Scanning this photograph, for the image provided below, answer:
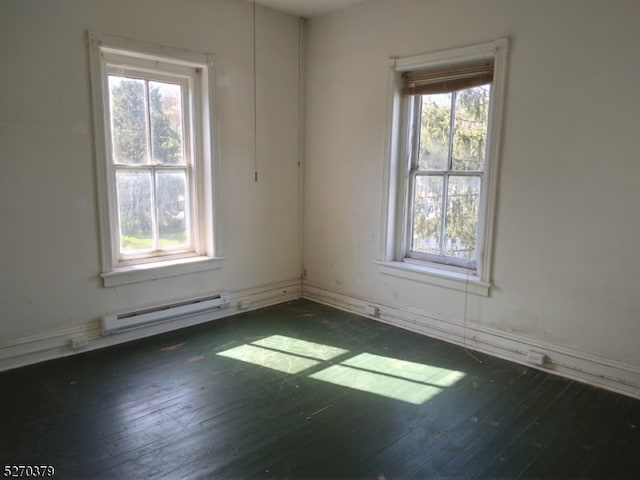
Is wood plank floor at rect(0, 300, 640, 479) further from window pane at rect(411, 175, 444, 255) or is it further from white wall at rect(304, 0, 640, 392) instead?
window pane at rect(411, 175, 444, 255)

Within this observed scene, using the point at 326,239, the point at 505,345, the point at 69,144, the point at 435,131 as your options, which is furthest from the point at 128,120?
the point at 505,345

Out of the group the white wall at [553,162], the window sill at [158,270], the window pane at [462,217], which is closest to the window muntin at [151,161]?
the window sill at [158,270]

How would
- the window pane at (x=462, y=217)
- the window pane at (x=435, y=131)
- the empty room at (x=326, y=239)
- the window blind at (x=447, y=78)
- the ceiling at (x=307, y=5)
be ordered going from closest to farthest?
1. the empty room at (x=326, y=239)
2. the window blind at (x=447, y=78)
3. the window pane at (x=462, y=217)
4. the window pane at (x=435, y=131)
5. the ceiling at (x=307, y=5)

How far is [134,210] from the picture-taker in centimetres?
358

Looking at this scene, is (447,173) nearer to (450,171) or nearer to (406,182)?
(450,171)

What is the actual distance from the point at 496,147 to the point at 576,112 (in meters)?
0.53

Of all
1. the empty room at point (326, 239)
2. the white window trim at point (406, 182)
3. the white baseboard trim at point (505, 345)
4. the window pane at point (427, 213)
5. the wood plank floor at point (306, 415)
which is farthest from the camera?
the window pane at point (427, 213)

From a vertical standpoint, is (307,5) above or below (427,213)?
above

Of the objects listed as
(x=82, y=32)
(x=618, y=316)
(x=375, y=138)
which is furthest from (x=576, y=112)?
(x=82, y=32)

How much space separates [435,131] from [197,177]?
2087 mm

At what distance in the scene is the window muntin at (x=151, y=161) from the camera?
3.45 m

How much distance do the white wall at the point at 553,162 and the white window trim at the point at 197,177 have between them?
1.40 metres

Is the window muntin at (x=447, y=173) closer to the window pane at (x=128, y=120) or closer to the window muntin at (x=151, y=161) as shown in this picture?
the window muntin at (x=151, y=161)

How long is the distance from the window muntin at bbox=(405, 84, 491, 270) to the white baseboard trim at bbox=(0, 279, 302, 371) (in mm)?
1679
